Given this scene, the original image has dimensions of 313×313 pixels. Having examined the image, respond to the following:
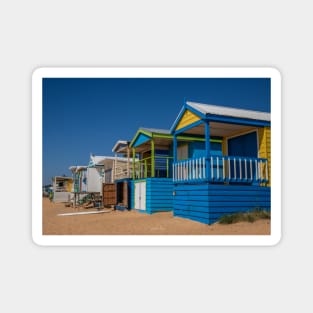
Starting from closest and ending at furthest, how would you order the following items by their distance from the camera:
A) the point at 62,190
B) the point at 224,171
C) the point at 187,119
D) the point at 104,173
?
the point at 224,171, the point at 187,119, the point at 104,173, the point at 62,190

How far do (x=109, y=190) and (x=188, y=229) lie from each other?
8.86 meters

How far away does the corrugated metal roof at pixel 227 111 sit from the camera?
8816 mm

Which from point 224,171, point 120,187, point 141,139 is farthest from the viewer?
point 120,187

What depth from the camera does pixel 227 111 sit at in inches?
362

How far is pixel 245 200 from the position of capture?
8.65m

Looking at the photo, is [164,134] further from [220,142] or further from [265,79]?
[265,79]

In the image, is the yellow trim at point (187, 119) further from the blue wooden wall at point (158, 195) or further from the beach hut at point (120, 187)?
the beach hut at point (120, 187)

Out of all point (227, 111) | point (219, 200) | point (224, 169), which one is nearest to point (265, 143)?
point (227, 111)

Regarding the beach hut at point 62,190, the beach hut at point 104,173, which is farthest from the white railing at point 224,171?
the beach hut at point 62,190

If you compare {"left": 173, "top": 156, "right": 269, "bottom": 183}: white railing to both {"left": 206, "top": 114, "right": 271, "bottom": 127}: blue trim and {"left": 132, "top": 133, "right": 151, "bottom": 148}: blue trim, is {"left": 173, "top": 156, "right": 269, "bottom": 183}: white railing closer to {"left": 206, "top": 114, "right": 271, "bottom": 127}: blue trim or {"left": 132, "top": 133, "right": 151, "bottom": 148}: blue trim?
{"left": 206, "top": 114, "right": 271, "bottom": 127}: blue trim

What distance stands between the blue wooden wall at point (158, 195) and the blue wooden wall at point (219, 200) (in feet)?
10.5

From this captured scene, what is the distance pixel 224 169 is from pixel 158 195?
4.13m

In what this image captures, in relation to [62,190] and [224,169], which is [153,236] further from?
[62,190]
